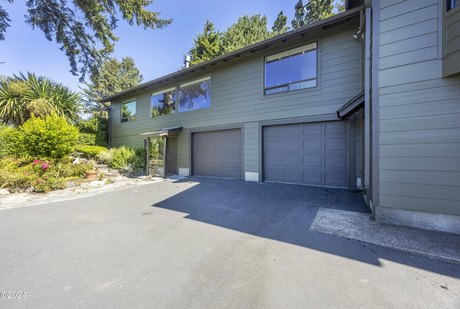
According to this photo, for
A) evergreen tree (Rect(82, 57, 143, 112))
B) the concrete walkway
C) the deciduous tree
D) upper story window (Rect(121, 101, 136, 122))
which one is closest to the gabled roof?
upper story window (Rect(121, 101, 136, 122))

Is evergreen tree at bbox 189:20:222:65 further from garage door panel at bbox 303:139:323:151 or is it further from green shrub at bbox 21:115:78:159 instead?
garage door panel at bbox 303:139:323:151

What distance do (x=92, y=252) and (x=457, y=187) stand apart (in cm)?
525

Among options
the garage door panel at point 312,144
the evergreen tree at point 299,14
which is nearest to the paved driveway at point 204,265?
the garage door panel at point 312,144

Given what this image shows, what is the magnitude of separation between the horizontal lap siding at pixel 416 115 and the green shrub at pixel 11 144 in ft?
37.3

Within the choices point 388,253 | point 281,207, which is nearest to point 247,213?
point 281,207

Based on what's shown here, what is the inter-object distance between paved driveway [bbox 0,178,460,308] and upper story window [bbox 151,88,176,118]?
6.99 meters

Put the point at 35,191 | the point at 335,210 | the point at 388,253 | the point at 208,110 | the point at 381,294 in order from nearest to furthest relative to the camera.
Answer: the point at 381,294 < the point at 388,253 < the point at 335,210 < the point at 35,191 < the point at 208,110

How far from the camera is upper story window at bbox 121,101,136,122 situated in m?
12.1

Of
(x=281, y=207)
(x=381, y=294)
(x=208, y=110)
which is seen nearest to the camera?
(x=381, y=294)

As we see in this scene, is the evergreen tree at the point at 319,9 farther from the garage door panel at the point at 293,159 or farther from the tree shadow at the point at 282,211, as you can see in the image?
the tree shadow at the point at 282,211

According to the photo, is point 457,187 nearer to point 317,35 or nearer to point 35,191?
point 317,35

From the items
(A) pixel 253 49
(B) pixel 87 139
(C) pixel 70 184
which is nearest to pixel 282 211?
(A) pixel 253 49

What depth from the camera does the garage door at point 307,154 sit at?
5895 mm

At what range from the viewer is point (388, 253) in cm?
246
